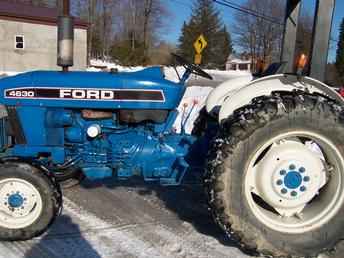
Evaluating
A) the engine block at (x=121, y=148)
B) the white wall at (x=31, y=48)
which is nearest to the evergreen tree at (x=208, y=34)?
the white wall at (x=31, y=48)

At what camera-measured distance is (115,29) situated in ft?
160

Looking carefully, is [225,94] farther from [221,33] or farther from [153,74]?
[221,33]

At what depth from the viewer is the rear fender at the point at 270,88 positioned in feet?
9.39

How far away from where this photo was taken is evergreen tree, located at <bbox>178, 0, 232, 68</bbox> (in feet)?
144

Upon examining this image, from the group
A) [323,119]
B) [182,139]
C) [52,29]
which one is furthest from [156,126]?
[52,29]

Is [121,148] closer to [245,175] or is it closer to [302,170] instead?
[245,175]

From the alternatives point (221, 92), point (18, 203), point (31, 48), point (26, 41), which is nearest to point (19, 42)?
point (26, 41)

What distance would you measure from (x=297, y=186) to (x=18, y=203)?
2.05 m

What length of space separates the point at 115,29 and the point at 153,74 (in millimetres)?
47553

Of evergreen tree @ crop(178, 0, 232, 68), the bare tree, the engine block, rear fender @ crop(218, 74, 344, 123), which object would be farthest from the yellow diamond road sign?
evergreen tree @ crop(178, 0, 232, 68)

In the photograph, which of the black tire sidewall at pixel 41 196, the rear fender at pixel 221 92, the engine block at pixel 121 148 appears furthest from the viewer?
the rear fender at pixel 221 92

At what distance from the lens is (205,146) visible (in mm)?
3408

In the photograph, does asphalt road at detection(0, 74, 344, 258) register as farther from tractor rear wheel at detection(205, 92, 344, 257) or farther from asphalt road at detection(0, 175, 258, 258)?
tractor rear wheel at detection(205, 92, 344, 257)

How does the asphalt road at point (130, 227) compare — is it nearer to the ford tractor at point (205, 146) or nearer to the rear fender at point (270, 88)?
the ford tractor at point (205, 146)
